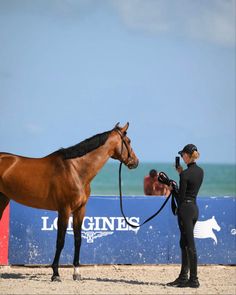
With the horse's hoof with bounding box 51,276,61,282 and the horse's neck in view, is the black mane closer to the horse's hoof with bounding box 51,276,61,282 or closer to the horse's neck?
the horse's neck

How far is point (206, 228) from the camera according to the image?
43.1 feet

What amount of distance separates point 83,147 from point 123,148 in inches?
24.9

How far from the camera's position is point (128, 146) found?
11.1 metres

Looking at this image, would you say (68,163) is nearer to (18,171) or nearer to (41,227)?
(18,171)

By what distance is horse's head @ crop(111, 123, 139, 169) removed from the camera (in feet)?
36.2

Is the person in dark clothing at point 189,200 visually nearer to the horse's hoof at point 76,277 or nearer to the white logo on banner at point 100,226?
the horse's hoof at point 76,277

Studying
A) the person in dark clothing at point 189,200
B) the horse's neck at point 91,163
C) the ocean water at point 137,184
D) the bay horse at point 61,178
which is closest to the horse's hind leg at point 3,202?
the bay horse at point 61,178

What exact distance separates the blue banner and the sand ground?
0.59ft

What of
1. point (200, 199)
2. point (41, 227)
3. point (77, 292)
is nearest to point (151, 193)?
point (200, 199)

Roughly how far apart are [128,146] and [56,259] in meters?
2.00

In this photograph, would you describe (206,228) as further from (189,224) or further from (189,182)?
(189,182)

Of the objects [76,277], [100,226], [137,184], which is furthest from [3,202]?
[137,184]

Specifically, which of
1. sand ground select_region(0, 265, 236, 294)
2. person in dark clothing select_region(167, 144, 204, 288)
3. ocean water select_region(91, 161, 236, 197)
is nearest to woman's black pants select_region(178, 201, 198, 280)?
person in dark clothing select_region(167, 144, 204, 288)

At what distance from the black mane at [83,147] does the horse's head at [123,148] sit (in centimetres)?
22
